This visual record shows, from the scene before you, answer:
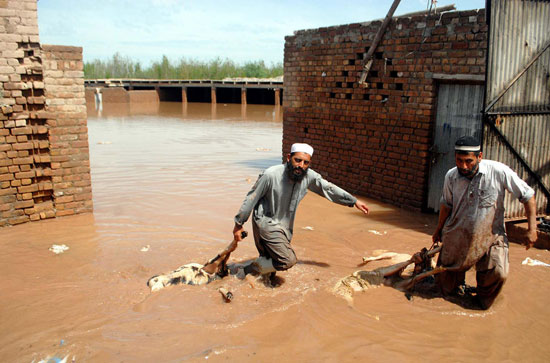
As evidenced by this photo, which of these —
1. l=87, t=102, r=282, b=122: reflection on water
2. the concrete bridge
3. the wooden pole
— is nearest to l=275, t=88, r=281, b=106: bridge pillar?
l=87, t=102, r=282, b=122: reflection on water

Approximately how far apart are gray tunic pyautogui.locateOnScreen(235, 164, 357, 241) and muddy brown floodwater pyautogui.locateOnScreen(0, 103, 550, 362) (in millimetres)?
643

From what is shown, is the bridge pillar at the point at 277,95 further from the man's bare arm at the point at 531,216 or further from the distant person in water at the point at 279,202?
the man's bare arm at the point at 531,216

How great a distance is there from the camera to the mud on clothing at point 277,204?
4.59 metres

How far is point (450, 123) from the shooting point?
23.8 ft

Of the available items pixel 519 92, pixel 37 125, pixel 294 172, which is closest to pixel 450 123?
pixel 519 92

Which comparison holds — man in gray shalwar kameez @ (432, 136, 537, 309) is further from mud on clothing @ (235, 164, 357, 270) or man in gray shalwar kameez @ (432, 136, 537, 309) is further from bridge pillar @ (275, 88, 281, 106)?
bridge pillar @ (275, 88, 281, 106)

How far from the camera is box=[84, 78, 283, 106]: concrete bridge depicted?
3275cm

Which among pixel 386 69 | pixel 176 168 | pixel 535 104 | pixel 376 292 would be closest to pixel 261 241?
pixel 376 292

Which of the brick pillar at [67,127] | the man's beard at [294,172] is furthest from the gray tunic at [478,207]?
the brick pillar at [67,127]

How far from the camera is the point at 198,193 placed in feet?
29.7

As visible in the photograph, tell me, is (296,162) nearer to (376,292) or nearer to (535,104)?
(376,292)

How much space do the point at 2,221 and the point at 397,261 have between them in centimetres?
545

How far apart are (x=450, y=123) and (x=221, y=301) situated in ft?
15.5

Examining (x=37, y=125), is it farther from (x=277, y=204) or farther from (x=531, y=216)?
(x=531, y=216)
